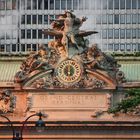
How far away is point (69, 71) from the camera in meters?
107

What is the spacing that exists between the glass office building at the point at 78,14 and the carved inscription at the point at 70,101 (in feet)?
262

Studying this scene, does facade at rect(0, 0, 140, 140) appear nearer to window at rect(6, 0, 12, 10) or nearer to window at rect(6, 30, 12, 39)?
window at rect(6, 30, 12, 39)

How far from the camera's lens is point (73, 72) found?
107 m

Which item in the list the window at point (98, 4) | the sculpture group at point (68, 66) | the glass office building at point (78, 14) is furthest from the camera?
the window at point (98, 4)

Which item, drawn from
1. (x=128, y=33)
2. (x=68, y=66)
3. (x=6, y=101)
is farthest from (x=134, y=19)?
(x=6, y=101)

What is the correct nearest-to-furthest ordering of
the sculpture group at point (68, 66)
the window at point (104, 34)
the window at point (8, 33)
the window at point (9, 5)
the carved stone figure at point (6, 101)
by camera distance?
the sculpture group at point (68, 66)
the carved stone figure at point (6, 101)
the window at point (104, 34)
the window at point (8, 33)
the window at point (9, 5)

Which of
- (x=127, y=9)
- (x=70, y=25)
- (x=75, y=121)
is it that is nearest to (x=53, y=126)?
(x=75, y=121)

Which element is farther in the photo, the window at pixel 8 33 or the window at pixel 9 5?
the window at pixel 9 5

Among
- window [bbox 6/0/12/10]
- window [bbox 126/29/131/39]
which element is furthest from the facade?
window [bbox 6/0/12/10]

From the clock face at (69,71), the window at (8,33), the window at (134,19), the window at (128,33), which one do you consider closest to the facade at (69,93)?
the clock face at (69,71)

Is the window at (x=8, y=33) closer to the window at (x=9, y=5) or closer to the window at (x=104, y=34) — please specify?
the window at (x=9, y=5)

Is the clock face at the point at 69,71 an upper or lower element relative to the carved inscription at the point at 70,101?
upper

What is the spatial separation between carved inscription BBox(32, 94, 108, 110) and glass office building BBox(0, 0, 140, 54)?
79836mm

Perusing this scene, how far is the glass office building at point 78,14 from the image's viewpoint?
619ft
